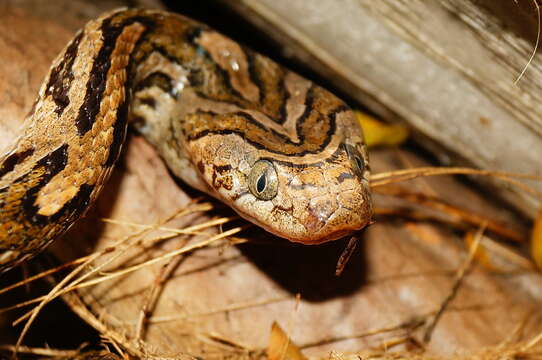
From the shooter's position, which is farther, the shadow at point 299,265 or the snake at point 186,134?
the shadow at point 299,265

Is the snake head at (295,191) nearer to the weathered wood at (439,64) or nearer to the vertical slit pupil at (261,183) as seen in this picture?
the vertical slit pupil at (261,183)

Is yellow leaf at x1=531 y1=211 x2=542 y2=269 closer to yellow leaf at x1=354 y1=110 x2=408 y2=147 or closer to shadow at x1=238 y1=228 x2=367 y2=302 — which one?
yellow leaf at x1=354 y1=110 x2=408 y2=147

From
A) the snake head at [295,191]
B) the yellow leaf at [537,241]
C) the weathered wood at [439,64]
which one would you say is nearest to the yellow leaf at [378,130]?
the weathered wood at [439,64]

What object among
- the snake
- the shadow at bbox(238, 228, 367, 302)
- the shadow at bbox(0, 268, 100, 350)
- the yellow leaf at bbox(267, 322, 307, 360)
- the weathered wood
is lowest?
the shadow at bbox(0, 268, 100, 350)

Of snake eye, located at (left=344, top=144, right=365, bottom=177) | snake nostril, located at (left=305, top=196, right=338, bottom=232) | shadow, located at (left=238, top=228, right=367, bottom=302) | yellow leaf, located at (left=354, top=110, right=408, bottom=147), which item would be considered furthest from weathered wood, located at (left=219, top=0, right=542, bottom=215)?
snake nostril, located at (left=305, top=196, right=338, bottom=232)

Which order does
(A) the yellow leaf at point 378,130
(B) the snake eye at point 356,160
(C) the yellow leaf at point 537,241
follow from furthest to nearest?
1. (A) the yellow leaf at point 378,130
2. (C) the yellow leaf at point 537,241
3. (B) the snake eye at point 356,160

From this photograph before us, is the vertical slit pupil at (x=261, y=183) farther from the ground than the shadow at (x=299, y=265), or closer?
farther from the ground

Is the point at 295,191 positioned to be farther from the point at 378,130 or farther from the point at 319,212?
the point at 378,130
